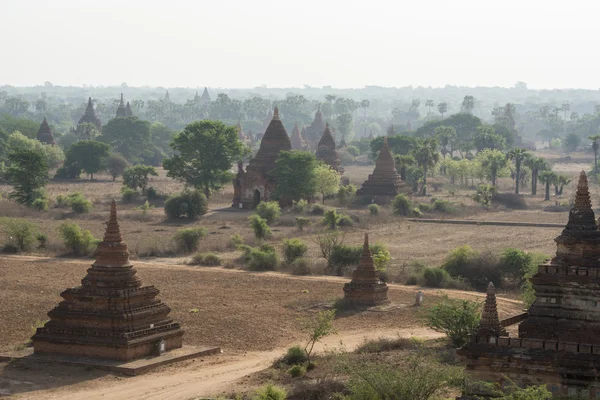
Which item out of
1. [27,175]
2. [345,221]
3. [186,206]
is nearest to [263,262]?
[345,221]

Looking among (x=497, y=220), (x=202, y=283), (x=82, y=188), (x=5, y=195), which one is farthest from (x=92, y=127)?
(x=202, y=283)

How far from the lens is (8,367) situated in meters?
26.6

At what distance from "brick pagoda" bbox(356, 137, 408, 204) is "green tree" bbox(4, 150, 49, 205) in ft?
65.8

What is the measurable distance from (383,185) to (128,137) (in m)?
51.6

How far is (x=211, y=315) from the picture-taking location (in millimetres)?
33875

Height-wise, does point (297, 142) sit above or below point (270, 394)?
above

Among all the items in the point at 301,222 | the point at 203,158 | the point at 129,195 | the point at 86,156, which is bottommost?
the point at 129,195

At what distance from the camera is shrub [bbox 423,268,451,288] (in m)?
40.4

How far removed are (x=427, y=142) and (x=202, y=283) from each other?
56.3 meters

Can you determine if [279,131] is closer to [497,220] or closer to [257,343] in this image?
[497,220]

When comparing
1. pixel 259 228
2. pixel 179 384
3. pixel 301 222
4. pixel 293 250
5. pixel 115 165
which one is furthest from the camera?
pixel 115 165

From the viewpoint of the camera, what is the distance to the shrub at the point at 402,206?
70.1 m

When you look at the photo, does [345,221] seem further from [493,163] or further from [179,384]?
[179,384]

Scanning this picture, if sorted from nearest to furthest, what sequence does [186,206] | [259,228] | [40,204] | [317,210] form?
[259,228], [186,206], [40,204], [317,210]
